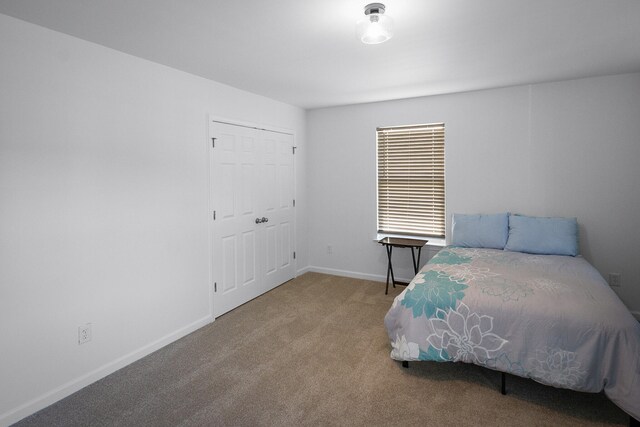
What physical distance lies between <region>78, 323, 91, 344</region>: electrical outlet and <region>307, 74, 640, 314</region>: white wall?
3212 millimetres

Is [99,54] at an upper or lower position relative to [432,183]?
upper

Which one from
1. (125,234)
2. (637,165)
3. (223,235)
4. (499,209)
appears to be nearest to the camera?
(125,234)

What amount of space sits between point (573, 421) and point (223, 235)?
3.12 m

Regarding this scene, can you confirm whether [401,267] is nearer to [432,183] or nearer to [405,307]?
[432,183]

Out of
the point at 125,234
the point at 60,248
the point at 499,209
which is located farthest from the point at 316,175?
the point at 60,248

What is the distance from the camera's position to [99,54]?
8.22 feet

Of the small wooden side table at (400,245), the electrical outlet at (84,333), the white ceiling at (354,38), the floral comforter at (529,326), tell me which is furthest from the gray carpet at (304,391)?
the white ceiling at (354,38)

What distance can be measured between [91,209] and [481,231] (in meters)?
3.59

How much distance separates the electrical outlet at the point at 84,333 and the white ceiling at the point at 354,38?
78.9 inches

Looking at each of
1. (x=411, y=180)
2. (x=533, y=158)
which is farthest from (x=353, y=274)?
(x=533, y=158)

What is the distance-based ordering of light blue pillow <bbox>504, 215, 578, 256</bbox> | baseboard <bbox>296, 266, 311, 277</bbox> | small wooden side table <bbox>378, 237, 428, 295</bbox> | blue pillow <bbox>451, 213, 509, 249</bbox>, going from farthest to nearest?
baseboard <bbox>296, 266, 311, 277</bbox> → small wooden side table <bbox>378, 237, 428, 295</bbox> → blue pillow <bbox>451, 213, 509, 249</bbox> → light blue pillow <bbox>504, 215, 578, 256</bbox>

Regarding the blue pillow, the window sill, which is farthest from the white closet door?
the blue pillow

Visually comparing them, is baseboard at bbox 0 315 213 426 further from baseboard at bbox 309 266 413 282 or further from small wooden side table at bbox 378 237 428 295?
small wooden side table at bbox 378 237 428 295

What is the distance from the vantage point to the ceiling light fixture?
77.0 inches
